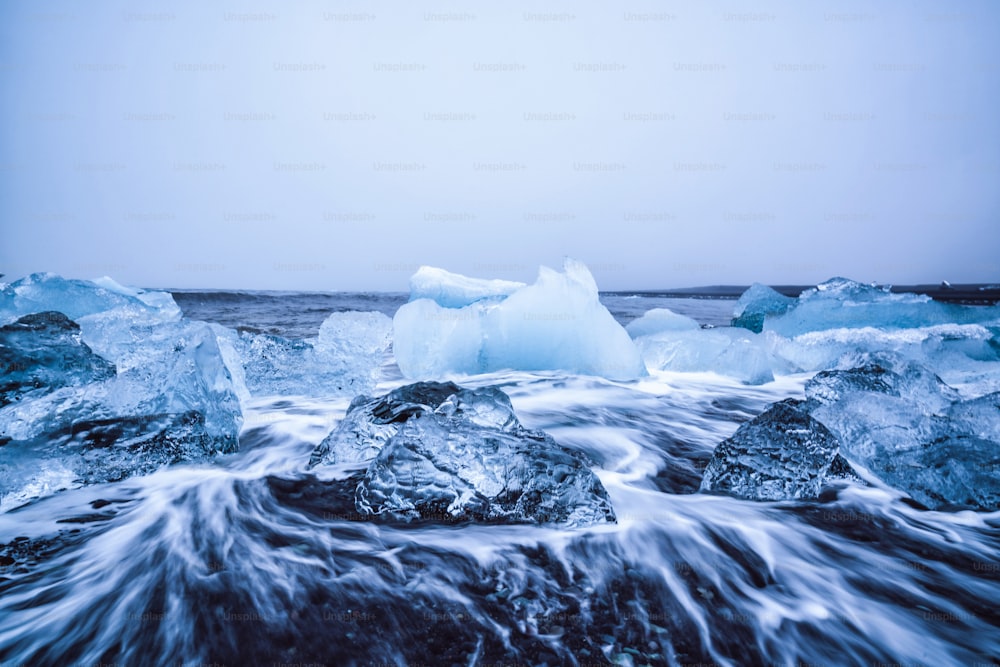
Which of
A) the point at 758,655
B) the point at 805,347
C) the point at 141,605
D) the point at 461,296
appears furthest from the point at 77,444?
the point at 805,347

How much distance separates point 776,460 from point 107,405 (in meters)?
3.82

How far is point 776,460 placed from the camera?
91.9 inches

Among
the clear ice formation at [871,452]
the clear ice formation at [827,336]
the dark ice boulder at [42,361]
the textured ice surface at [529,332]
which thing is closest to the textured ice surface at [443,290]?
the textured ice surface at [529,332]

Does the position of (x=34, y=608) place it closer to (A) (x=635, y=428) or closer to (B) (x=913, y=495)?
(A) (x=635, y=428)

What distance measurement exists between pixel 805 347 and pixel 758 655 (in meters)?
6.41

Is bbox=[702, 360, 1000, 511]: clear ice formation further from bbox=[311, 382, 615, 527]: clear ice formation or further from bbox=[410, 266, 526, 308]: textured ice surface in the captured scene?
bbox=[410, 266, 526, 308]: textured ice surface

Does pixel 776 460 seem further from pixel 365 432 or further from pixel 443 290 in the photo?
pixel 443 290

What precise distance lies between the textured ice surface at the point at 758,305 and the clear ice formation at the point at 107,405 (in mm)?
8150

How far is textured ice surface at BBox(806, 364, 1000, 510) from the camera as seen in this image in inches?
89.1

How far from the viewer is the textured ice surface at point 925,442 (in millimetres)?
2264

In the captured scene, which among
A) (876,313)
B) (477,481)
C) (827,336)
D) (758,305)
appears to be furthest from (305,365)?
(876,313)

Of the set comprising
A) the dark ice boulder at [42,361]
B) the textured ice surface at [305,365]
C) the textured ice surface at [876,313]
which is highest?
the textured ice surface at [876,313]

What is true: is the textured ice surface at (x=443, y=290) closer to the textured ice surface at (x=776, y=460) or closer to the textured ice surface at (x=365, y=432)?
the textured ice surface at (x=365, y=432)

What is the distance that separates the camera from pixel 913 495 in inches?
93.6
